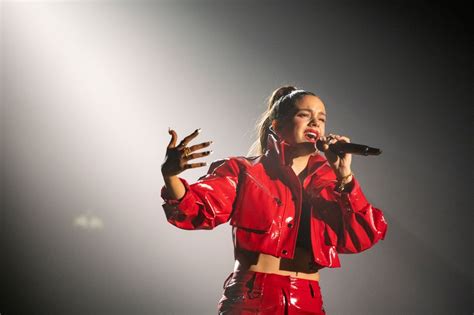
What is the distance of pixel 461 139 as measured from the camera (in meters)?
2.90

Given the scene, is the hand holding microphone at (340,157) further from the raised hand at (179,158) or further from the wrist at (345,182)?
the raised hand at (179,158)

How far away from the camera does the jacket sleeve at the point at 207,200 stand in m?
1.19

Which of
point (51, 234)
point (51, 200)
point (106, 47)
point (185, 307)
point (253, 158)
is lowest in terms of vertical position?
point (185, 307)

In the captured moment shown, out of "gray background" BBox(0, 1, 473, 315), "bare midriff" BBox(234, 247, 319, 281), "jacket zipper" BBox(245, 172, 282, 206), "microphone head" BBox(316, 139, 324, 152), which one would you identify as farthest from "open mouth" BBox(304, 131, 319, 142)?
"gray background" BBox(0, 1, 473, 315)

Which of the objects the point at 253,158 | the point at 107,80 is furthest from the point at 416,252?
the point at 107,80

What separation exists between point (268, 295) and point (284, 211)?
0.25 metres

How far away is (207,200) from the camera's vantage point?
127cm

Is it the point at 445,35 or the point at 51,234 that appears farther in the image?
the point at 51,234

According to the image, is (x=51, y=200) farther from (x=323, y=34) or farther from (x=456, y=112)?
(x=456, y=112)

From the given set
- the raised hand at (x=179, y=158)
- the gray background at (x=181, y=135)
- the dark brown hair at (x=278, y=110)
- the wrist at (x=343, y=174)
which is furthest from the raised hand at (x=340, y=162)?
the gray background at (x=181, y=135)

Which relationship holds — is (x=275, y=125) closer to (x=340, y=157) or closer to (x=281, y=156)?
(x=281, y=156)

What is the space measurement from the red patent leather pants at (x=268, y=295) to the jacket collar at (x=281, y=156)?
357 millimetres

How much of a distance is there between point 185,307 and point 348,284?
1.11 m

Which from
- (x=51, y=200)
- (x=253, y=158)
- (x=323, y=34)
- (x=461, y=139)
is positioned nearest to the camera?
(x=253, y=158)
